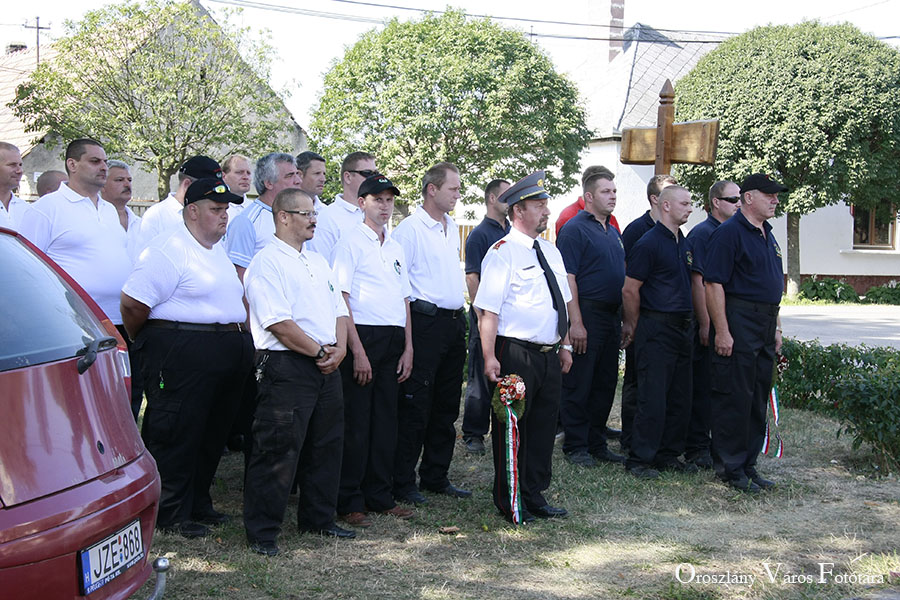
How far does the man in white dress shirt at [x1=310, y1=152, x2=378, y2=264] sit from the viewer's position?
596 centimetres

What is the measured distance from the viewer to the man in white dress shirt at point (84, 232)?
550 centimetres

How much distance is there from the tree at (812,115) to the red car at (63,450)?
24.2 meters

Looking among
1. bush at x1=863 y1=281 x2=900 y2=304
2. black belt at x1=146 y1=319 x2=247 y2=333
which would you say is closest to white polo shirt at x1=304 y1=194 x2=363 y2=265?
black belt at x1=146 y1=319 x2=247 y2=333

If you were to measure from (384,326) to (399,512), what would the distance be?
1225 millimetres

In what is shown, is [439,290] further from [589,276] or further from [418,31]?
[418,31]

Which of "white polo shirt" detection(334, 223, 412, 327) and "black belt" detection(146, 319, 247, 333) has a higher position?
"white polo shirt" detection(334, 223, 412, 327)

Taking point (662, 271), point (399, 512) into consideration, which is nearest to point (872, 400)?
point (662, 271)

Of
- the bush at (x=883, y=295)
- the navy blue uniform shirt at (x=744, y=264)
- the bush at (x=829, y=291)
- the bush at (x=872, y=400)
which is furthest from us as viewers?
the bush at (x=883, y=295)

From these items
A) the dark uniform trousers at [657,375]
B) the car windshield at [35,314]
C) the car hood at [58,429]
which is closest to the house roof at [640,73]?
the dark uniform trousers at [657,375]

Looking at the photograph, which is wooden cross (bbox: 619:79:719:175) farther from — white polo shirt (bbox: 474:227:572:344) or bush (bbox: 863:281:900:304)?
bush (bbox: 863:281:900:304)

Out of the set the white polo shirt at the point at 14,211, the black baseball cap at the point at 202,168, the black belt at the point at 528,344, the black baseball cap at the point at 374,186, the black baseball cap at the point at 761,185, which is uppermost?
the black baseball cap at the point at 202,168

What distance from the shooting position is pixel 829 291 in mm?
27500

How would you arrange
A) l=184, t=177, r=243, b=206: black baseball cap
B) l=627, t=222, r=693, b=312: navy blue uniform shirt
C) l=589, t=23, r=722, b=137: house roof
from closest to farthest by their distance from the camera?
l=184, t=177, r=243, b=206: black baseball cap
l=627, t=222, r=693, b=312: navy blue uniform shirt
l=589, t=23, r=722, b=137: house roof

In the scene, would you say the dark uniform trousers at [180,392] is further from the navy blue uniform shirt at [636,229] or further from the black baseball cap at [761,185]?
the navy blue uniform shirt at [636,229]
